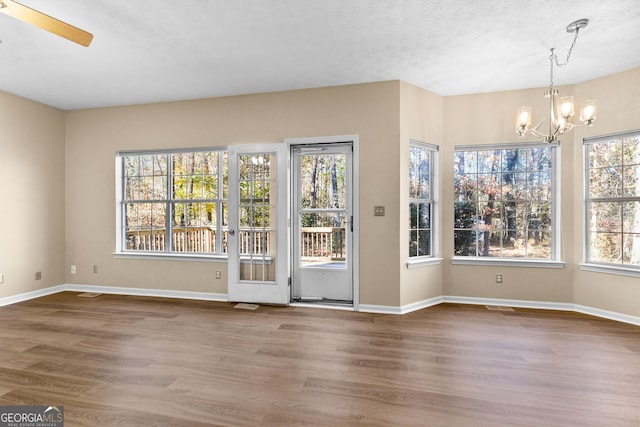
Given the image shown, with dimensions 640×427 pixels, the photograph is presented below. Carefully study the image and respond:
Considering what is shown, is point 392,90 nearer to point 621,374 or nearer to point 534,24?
point 534,24

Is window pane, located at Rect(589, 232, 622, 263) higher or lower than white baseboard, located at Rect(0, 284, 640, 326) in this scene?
higher

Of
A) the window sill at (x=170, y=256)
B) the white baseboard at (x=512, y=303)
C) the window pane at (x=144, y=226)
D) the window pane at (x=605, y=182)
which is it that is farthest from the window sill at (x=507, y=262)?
the window pane at (x=144, y=226)

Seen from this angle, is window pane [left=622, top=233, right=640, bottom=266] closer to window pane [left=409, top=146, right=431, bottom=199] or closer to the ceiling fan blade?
window pane [left=409, top=146, right=431, bottom=199]

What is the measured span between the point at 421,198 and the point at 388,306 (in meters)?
1.50

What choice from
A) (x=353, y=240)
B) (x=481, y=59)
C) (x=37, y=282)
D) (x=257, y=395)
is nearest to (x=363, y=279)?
(x=353, y=240)

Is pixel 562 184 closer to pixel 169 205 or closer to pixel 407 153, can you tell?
pixel 407 153

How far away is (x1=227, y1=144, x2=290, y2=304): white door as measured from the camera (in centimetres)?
434

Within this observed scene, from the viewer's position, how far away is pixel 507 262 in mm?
4352

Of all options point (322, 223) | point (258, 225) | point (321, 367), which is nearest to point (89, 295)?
point (258, 225)

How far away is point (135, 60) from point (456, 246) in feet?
14.7

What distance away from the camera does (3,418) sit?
198cm

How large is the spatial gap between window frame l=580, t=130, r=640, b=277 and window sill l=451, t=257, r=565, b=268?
31 cm

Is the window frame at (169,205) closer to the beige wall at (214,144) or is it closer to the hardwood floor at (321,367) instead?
the beige wall at (214,144)

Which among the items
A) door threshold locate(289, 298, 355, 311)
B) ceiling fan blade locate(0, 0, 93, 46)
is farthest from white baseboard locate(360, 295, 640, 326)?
ceiling fan blade locate(0, 0, 93, 46)
